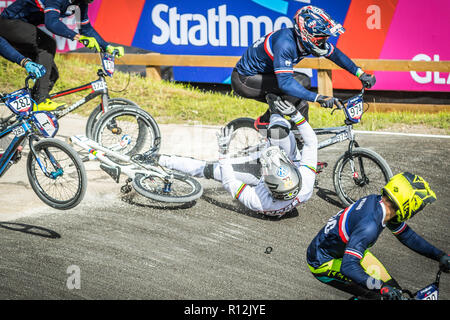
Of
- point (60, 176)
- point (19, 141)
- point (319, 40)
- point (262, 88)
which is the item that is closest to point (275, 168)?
point (262, 88)

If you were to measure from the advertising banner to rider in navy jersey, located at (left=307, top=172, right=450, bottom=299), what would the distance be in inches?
299

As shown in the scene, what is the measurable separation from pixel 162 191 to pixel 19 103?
204cm

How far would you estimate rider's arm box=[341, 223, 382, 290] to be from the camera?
13.0ft

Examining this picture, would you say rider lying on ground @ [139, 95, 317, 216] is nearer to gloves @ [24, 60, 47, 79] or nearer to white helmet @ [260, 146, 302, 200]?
white helmet @ [260, 146, 302, 200]

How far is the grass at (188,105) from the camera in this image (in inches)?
420

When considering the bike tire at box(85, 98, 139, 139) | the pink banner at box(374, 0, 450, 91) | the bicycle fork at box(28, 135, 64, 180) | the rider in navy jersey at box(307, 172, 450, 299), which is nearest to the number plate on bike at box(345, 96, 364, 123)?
the rider in navy jersey at box(307, 172, 450, 299)

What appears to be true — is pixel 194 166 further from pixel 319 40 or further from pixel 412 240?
pixel 412 240

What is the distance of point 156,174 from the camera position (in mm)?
6609

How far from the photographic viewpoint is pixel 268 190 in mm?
6160

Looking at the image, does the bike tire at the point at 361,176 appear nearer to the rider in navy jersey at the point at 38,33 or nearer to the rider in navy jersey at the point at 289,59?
the rider in navy jersey at the point at 289,59

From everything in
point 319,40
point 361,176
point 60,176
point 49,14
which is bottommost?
point 60,176

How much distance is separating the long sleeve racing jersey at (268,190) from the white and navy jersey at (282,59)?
0.50 m

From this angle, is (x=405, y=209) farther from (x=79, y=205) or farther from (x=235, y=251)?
(x=79, y=205)

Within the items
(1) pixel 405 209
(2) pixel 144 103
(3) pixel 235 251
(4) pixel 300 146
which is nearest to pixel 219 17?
(2) pixel 144 103
